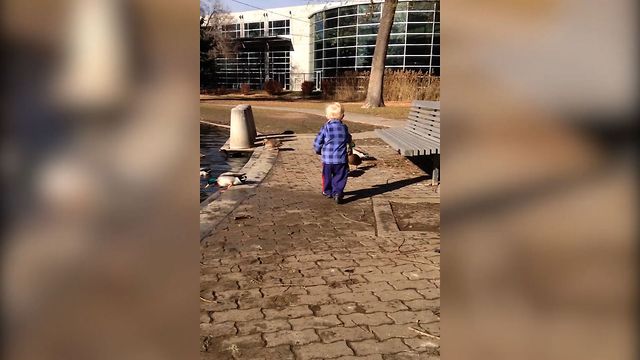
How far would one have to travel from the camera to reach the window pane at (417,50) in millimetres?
33216

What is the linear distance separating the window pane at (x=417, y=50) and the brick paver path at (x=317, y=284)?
28.0 metres

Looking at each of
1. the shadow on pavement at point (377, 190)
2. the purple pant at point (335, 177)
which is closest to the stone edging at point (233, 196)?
the purple pant at point (335, 177)

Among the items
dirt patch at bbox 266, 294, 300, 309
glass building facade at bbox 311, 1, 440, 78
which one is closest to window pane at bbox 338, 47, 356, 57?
glass building facade at bbox 311, 1, 440, 78

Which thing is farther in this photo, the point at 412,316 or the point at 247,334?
the point at 412,316

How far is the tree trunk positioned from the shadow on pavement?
15.1m

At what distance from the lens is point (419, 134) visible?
28.9 ft

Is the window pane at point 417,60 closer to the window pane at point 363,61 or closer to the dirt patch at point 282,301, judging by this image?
the window pane at point 363,61

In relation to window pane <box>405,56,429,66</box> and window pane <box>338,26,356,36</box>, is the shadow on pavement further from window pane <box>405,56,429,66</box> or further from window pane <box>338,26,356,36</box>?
window pane <box>338,26,356,36</box>
